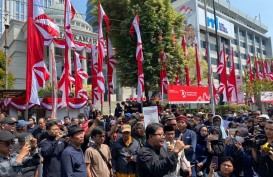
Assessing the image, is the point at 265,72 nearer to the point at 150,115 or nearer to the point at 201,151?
the point at 150,115

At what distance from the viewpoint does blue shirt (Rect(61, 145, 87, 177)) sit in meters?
4.01

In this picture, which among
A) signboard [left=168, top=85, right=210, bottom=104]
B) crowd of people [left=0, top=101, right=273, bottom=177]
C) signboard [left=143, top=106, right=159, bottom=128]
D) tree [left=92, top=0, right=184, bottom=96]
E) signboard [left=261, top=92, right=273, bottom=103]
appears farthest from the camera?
tree [left=92, top=0, right=184, bottom=96]

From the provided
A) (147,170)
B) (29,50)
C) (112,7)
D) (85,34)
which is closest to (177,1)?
(85,34)

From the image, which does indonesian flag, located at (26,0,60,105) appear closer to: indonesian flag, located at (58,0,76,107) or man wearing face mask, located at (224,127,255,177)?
indonesian flag, located at (58,0,76,107)

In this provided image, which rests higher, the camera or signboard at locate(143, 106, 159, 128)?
signboard at locate(143, 106, 159, 128)

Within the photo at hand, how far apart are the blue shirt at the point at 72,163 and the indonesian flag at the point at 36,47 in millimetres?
3992

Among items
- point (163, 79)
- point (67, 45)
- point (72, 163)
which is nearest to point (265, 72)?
point (163, 79)

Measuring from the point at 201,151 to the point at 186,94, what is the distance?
356 inches

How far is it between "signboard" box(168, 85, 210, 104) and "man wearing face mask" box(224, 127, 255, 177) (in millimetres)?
8895

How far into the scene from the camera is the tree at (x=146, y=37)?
19.8 metres

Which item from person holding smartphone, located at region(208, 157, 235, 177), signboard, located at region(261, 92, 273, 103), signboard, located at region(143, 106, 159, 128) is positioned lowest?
person holding smartphone, located at region(208, 157, 235, 177)

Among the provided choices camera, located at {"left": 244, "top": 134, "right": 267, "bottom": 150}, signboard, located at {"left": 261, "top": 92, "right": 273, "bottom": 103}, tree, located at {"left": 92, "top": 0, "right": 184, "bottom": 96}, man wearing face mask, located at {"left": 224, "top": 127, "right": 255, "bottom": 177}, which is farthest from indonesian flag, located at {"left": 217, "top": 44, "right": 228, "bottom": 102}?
camera, located at {"left": 244, "top": 134, "right": 267, "bottom": 150}

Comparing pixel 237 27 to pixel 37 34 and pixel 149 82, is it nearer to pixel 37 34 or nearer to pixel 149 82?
pixel 149 82

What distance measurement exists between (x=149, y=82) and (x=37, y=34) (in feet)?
40.3
